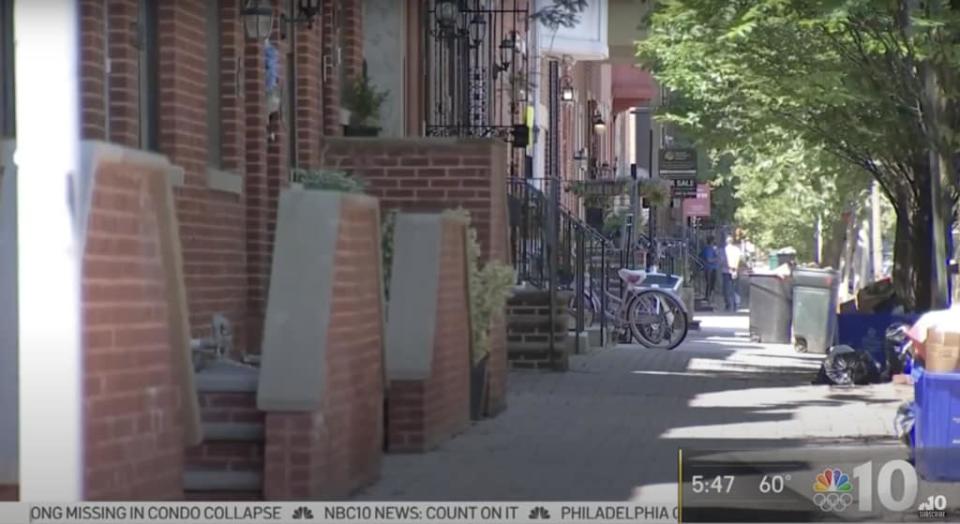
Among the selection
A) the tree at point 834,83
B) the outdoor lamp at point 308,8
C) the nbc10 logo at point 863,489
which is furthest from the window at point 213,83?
the nbc10 logo at point 863,489

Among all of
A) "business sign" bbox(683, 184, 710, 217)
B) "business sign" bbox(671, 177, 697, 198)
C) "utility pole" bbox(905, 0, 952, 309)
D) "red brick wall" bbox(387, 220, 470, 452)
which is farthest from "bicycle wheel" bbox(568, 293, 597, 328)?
"business sign" bbox(683, 184, 710, 217)

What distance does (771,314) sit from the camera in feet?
81.6

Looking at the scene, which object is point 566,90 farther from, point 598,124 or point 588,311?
point 588,311

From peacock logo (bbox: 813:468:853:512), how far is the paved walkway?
1447 millimetres

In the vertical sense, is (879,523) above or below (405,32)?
below

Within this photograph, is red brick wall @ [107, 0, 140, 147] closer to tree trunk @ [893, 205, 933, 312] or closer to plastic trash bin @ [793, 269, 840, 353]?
tree trunk @ [893, 205, 933, 312]

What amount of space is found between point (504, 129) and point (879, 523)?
40.7 feet

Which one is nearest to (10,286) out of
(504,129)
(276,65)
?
(276,65)

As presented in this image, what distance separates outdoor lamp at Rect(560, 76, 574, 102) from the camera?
3003 centimetres

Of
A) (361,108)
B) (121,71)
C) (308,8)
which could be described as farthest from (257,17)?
(361,108)

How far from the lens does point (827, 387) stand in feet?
53.1

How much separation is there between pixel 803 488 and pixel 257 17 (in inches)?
230

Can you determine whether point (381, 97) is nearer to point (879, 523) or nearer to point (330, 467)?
point (330, 467)

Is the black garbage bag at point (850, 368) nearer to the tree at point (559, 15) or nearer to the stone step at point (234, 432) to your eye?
the tree at point (559, 15)
